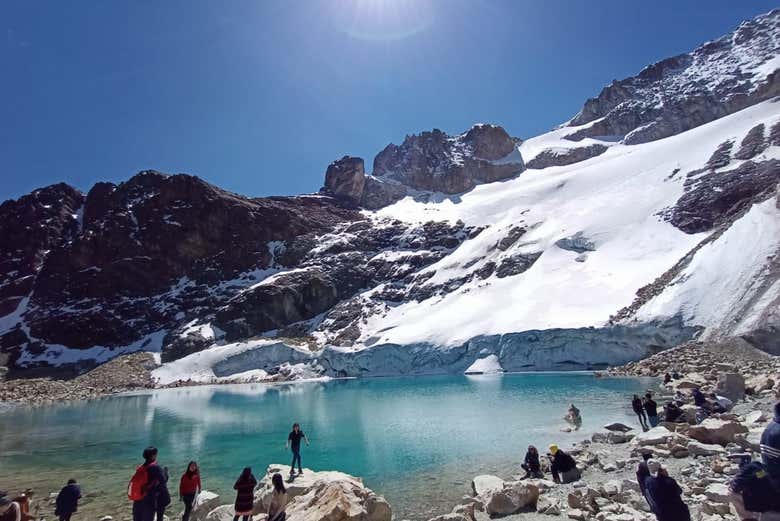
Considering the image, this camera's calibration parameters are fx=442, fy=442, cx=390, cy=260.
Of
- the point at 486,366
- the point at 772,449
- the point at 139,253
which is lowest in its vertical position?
the point at 486,366

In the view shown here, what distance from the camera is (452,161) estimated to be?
16700cm

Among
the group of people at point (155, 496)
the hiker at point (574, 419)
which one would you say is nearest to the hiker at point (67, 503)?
the group of people at point (155, 496)

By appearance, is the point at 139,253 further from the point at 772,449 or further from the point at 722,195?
the point at 772,449

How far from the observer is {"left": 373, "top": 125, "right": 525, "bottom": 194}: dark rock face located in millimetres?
163125

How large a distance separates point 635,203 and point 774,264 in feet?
146

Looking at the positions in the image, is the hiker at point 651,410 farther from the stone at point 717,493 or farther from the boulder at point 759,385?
the stone at point 717,493

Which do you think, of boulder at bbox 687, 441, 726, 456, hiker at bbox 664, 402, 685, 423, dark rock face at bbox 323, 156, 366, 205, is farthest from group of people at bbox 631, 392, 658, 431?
dark rock face at bbox 323, 156, 366, 205

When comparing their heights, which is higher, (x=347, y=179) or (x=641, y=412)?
(x=347, y=179)

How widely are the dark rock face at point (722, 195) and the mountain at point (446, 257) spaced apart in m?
0.38

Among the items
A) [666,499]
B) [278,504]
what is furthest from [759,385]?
[278,504]

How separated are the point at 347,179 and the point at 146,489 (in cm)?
15662

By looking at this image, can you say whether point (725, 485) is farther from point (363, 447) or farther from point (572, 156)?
point (572, 156)

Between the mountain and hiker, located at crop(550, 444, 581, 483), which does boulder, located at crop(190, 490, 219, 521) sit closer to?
hiker, located at crop(550, 444, 581, 483)

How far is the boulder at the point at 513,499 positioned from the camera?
10.5 meters
